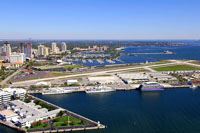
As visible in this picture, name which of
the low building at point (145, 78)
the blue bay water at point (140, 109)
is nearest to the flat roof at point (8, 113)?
the blue bay water at point (140, 109)

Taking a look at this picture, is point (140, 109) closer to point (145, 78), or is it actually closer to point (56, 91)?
point (56, 91)

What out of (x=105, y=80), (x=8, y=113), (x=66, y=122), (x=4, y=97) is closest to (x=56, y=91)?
(x=4, y=97)

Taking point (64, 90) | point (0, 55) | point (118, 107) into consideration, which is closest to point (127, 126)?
point (118, 107)

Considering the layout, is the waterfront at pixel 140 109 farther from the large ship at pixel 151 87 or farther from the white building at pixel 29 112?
the white building at pixel 29 112

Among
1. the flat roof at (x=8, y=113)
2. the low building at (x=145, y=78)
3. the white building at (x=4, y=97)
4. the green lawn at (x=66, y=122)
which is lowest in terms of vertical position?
the green lawn at (x=66, y=122)

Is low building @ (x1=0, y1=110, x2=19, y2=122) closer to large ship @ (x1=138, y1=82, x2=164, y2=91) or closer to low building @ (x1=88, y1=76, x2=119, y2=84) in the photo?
low building @ (x1=88, y1=76, x2=119, y2=84)

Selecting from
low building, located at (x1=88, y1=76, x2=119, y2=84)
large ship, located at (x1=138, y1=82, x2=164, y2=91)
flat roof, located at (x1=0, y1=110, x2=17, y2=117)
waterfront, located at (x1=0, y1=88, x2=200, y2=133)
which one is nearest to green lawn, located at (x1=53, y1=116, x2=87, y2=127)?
waterfront, located at (x1=0, y1=88, x2=200, y2=133)

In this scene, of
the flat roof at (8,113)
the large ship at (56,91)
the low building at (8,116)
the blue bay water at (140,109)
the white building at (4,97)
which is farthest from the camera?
the large ship at (56,91)

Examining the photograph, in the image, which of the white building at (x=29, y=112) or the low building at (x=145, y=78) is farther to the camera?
the low building at (x=145, y=78)

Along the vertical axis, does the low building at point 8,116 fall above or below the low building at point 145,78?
below

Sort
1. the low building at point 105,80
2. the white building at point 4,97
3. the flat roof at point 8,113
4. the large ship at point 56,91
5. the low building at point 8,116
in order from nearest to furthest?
the low building at point 8,116
the flat roof at point 8,113
the white building at point 4,97
the large ship at point 56,91
the low building at point 105,80
